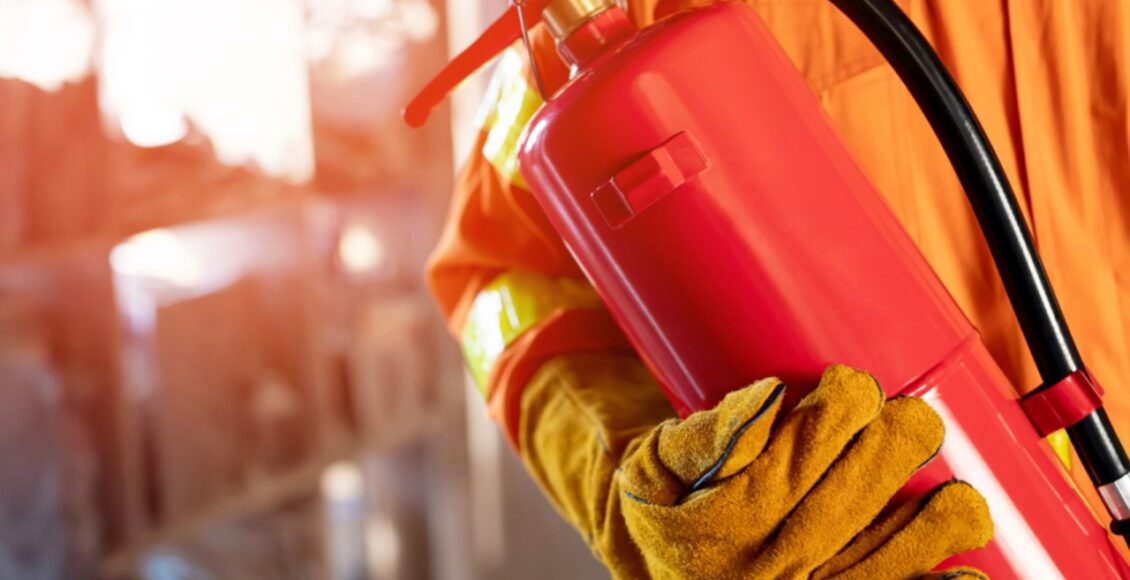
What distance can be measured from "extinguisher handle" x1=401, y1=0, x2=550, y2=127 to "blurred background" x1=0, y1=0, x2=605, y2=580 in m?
0.71

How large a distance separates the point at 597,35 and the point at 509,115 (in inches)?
8.4

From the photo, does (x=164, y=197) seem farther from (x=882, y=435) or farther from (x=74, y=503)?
(x=882, y=435)

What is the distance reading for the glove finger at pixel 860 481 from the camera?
0.63 meters

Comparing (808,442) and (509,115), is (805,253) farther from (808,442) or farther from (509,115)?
(509,115)

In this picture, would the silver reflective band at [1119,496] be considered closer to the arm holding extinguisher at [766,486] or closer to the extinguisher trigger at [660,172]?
the arm holding extinguisher at [766,486]

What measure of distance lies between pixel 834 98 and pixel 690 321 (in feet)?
0.79

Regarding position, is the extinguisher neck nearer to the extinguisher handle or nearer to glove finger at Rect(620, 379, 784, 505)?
the extinguisher handle

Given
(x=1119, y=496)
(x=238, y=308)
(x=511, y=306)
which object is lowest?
(x=1119, y=496)

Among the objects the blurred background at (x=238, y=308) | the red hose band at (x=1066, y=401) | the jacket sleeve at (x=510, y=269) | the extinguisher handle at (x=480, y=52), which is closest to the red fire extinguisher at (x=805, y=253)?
the red hose band at (x=1066, y=401)

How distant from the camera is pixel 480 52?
31.7 inches

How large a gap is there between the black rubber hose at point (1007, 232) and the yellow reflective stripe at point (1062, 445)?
75 millimetres

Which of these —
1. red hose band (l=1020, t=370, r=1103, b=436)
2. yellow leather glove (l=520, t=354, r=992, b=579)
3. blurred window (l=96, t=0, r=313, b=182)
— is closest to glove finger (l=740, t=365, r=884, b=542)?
yellow leather glove (l=520, t=354, r=992, b=579)

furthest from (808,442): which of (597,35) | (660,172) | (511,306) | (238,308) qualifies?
(238,308)

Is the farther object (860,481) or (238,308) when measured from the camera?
(238,308)
